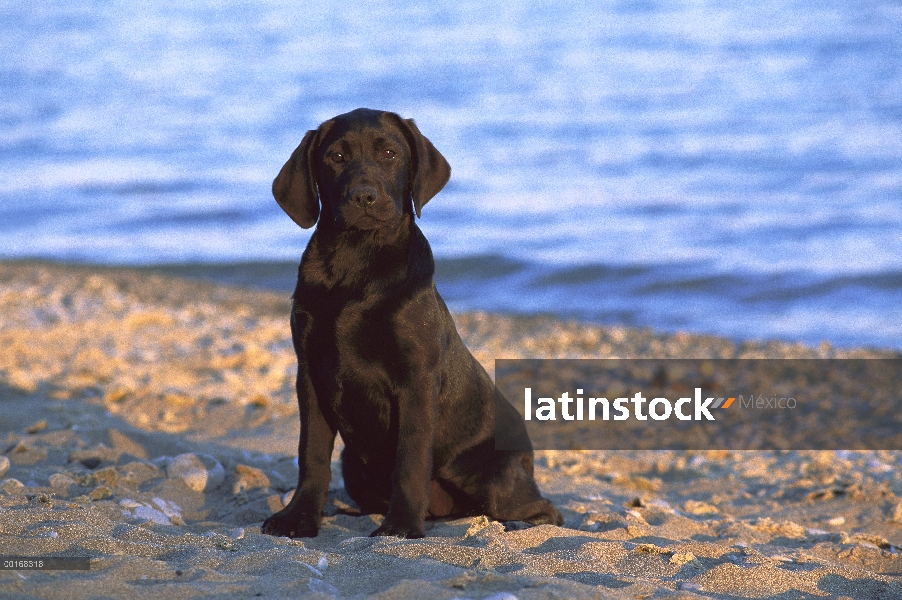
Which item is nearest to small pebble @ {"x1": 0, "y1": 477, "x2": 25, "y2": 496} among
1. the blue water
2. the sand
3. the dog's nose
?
the sand

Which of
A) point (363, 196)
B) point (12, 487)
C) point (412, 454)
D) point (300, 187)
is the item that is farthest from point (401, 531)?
point (12, 487)

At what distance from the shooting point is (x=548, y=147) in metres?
19.0

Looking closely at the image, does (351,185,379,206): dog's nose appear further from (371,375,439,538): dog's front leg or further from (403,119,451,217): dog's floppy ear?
(371,375,439,538): dog's front leg

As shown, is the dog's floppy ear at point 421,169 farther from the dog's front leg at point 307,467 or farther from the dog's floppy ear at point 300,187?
the dog's front leg at point 307,467

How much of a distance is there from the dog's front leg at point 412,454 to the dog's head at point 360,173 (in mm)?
656

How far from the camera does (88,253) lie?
14547 millimetres

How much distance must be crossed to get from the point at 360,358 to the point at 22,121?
2315 cm

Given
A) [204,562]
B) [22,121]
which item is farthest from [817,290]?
[22,121]

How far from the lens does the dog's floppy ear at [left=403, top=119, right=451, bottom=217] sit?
4.18 m

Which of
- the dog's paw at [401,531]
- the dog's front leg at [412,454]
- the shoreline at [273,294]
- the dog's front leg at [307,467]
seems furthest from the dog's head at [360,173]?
the shoreline at [273,294]

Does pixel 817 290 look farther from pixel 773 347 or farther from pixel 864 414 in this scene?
pixel 864 414

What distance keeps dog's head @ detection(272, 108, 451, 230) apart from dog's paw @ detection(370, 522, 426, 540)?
111 cm

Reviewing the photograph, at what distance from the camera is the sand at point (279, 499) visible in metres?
3.13

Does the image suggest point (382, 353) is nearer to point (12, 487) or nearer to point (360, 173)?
point (360, 173)
